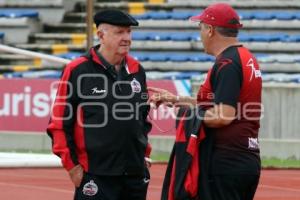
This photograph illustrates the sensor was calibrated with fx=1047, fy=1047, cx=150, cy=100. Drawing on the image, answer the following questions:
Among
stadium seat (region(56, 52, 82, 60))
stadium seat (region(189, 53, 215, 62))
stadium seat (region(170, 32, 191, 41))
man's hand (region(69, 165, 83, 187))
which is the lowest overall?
stadium seat (region(56, 52, 82, 60))

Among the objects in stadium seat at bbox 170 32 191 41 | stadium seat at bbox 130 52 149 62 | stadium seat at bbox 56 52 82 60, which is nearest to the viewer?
stadium seat at bbox 130 52 149 62

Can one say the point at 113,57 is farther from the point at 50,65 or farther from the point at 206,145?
the point at 50,65

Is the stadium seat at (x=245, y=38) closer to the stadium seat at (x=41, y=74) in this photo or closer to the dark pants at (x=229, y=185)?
the stadium seat at (x=41, y=74)

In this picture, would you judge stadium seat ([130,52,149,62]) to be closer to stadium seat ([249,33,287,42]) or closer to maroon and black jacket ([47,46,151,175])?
stadium seat ([249,33,287,42])

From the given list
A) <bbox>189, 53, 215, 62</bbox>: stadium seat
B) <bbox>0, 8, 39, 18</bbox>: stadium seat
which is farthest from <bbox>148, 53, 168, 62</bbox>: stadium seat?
<bbox>0, 8, 39, 18</bbox>: stadium seat

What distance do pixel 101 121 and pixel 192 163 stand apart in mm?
684

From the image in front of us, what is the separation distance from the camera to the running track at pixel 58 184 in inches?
479

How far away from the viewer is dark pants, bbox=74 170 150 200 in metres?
6.49

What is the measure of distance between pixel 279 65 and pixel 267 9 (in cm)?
245

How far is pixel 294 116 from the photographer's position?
1806 cm

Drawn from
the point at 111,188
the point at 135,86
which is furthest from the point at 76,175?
the point at 135,86

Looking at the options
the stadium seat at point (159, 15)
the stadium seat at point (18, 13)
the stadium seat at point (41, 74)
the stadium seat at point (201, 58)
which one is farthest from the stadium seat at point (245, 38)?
the stadium seat at point (18, 13)

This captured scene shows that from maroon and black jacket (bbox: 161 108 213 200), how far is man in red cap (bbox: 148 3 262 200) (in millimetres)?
45

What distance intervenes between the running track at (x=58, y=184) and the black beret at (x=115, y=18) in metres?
5.48
